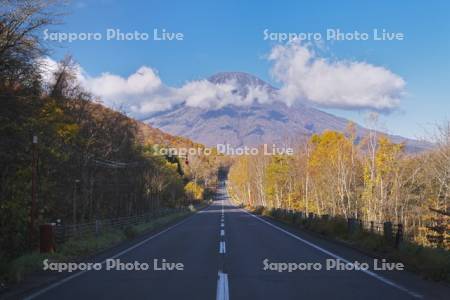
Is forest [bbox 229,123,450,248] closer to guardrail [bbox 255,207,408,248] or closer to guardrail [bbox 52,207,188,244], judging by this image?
guardrail [bbox 255,207,408,248]

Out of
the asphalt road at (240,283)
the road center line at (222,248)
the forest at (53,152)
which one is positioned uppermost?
the forest at (53,152)

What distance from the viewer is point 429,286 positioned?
9625 mm

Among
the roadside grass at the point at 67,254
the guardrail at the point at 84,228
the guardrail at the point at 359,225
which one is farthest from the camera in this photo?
the guardrail at the point at 84,228

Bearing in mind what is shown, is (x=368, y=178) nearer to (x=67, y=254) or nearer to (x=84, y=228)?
(x=84, y=228)

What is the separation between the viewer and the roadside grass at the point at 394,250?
10855mm

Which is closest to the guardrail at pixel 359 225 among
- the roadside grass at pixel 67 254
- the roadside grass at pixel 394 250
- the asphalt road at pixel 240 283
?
the roadside grass at pixel 394 250

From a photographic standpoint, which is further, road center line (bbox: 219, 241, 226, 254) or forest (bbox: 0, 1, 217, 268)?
road center line (bbox: 219, 241, 226, 254)

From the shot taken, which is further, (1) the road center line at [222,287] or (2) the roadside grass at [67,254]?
(2) the roadside grass at [67,254]

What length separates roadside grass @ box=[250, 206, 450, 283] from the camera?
10.9 m

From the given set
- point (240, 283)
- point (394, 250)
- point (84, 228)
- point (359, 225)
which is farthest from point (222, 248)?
point (240, 283)

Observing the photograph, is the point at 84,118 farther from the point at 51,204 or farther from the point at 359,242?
the point at 359,242

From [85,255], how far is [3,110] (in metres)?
6.18

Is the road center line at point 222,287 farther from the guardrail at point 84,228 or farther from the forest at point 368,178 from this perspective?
the forest at point 368,178

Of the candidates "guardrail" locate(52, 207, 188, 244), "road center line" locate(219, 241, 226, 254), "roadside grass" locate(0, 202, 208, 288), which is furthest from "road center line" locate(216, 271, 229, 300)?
"guardrail" locate(52, 207, 188, 244)
